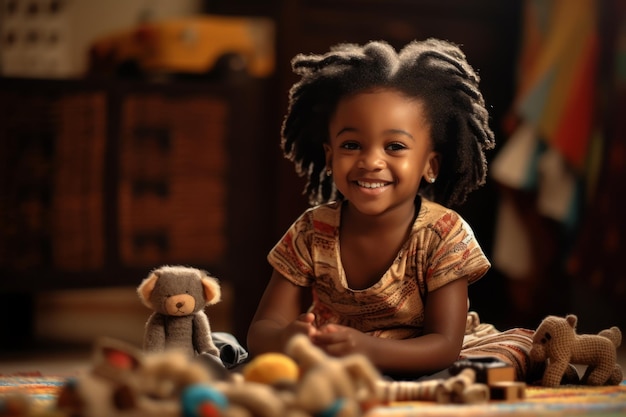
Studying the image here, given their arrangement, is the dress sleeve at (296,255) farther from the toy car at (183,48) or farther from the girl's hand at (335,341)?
the toy car at (183,48)

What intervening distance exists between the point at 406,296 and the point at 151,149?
1.09 metres

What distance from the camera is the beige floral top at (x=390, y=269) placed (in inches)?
50.1

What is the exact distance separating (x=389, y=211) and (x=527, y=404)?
1.03 ft

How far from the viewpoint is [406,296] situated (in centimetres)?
129

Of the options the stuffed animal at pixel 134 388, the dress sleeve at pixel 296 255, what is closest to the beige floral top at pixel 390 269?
the dress sleeve at pixel 296 255

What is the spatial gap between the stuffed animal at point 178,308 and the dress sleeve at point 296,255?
0.09 meters

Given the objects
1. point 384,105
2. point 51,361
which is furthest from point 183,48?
point 384,105

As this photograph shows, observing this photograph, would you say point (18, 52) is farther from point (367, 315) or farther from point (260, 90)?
point (367, 315)

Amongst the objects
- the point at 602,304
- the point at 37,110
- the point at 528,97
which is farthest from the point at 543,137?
the point at 37,110

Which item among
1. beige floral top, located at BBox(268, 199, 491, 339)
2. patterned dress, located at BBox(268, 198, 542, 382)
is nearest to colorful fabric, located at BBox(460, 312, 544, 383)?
patterned dress, located at BBox(268, 198, 542, 382)

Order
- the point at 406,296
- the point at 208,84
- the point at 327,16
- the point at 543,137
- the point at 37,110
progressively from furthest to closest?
the point at 327,16
the point at 543,137
the point at 208,84
the point at 37,110
the point at 406,296

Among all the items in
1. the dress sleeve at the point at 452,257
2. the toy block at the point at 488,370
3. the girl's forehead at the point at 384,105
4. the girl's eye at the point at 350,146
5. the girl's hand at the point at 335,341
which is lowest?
the toy block at the point at 488,370

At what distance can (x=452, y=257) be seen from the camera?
1.26 meters

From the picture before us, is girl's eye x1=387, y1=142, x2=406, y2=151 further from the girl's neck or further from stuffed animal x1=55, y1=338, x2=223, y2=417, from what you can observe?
stuffed animal x1=55, y1=338, x2=223, y2=417
